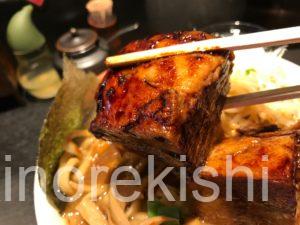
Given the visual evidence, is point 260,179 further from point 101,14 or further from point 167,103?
point 101,14

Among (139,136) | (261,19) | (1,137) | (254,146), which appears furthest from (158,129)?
(261,19)

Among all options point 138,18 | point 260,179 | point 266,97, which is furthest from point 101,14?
point 260,179

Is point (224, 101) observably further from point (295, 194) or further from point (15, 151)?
point (15, 151)

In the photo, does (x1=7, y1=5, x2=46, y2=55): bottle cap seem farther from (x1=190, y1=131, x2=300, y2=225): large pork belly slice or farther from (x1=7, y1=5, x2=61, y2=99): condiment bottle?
(x1=190, y1=131, x2=300, y2=225): large pork belly slice

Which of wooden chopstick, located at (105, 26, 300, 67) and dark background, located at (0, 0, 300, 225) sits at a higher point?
wooden chopstick, located at (105, 26, 300, 67)

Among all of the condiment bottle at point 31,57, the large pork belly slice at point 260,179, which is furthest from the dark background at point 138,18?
the large pork belly slice at point 260,179

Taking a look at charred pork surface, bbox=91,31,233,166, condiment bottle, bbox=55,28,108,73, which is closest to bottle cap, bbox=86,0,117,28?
condiment bottle, bbox=55,28,108,73

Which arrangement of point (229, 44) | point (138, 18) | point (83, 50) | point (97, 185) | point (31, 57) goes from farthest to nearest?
point (138, 18), point (31, 57), point (83, 50), point (97, 185), point (229, 44)
